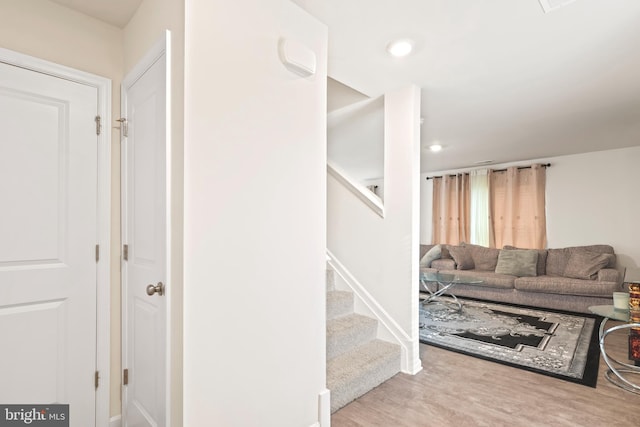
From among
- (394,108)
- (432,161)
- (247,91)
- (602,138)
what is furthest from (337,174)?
(602,138)

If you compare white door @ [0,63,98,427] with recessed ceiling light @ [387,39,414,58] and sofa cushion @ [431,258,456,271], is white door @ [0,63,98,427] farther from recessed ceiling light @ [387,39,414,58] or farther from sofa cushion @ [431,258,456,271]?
sofa cushion @ [431,258,456,271]

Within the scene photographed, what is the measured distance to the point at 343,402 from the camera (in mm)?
2145

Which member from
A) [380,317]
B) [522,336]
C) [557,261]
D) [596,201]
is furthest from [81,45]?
[596,201]

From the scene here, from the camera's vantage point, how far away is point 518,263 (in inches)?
201

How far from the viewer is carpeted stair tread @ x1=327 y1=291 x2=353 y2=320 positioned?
9.21 ft

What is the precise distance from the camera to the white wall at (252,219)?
53.1 inches

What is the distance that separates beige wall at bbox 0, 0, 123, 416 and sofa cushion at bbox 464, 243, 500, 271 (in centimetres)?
549

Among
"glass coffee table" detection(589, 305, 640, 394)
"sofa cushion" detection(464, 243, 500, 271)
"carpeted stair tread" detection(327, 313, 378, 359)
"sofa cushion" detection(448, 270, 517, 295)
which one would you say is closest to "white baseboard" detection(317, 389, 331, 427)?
"carpeted stair tread" detection(327, 313, 378, 359)

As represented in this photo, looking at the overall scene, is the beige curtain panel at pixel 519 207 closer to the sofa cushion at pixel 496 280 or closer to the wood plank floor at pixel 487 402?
the sofa cushion at pixel 496 280

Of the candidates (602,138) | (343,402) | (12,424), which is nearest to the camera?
(12,424)

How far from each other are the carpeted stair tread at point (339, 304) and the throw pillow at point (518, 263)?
344cm

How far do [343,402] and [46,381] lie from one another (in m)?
1.67

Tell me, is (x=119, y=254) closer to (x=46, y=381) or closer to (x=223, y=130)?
(x=46, y=381)

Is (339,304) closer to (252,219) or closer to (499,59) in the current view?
(252,219)
